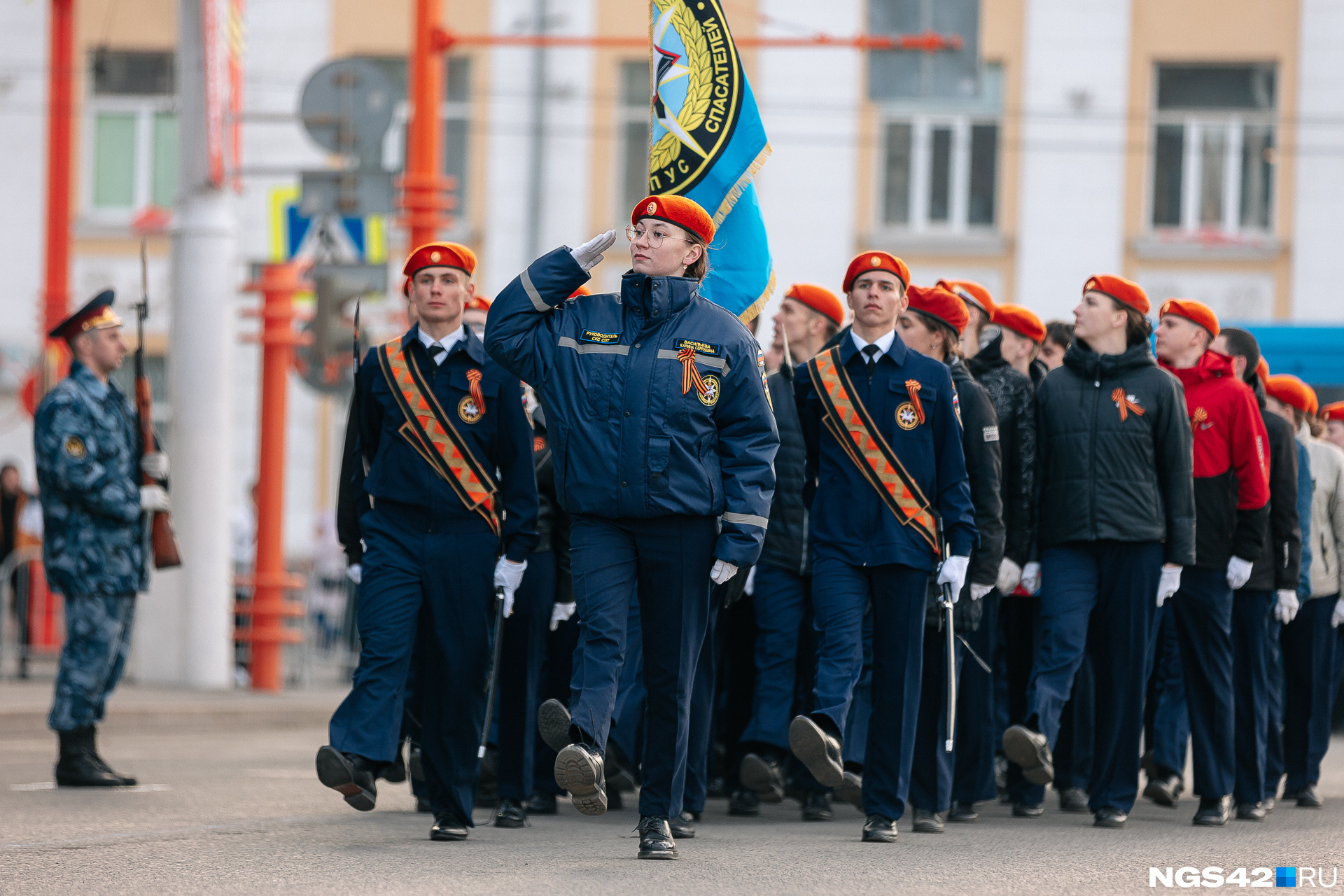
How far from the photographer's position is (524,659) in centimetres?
838

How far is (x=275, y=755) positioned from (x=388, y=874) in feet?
17.8

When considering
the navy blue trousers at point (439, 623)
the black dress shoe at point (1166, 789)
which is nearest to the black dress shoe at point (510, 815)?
the navy blue trousers at point (439, 623)

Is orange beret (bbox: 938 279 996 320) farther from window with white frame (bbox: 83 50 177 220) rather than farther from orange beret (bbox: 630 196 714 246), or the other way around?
window with white frame (bbox: 83 50 177 220)

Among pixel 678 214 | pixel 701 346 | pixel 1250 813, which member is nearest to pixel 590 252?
pixel 678 214

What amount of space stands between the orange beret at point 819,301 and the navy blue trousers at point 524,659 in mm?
2045

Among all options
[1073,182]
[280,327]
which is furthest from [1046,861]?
[1073,182]

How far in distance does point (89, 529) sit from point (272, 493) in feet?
19.8

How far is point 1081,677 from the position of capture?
898 cm

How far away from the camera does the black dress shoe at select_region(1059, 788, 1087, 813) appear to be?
9234mm

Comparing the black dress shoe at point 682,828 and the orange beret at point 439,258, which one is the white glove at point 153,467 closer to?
the orange beret at point 439,258

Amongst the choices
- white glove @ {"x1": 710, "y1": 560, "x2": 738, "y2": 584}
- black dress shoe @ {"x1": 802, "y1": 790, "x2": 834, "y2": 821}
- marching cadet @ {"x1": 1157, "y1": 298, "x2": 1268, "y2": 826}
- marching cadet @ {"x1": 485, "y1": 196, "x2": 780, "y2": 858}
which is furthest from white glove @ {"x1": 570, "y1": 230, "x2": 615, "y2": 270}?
marching cadet @ {"x1": 1157, "y1": 298, "x2": 1268, "y2": 826}

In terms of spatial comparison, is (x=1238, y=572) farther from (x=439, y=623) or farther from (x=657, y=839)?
(x=439, y=623)

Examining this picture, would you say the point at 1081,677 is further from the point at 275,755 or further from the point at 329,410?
the point at 329,410

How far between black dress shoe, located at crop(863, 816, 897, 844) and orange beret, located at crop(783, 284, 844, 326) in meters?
2.84
